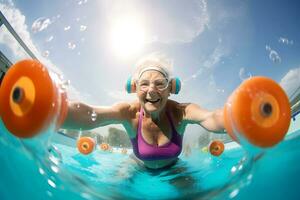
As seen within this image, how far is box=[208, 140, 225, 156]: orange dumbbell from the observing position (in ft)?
20.3

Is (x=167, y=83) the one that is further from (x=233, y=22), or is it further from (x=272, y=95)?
(x=233, y=22)

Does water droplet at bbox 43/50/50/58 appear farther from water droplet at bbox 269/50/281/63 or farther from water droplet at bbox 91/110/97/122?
water droplet at bbox 269/50/281/63

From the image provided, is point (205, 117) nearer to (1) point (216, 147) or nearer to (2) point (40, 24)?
(1) point (216, 147)

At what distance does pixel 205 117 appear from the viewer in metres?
3.12

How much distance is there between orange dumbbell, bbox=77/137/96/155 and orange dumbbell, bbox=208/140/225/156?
3036 millimetres

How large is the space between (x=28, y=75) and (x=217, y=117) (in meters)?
1.93

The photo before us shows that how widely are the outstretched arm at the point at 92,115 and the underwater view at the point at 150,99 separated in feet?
0.06

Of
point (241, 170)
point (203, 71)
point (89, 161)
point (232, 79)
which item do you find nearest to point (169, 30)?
point (203, 71)

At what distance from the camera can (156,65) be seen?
388cm

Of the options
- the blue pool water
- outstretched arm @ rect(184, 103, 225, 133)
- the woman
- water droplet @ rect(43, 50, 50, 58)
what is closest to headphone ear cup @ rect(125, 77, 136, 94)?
the woman

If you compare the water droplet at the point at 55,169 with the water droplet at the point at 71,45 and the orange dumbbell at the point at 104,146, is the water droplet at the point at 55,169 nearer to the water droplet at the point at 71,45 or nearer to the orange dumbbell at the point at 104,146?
the orange dumbbell at the point at 104,146

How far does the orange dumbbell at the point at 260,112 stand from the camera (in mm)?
1849

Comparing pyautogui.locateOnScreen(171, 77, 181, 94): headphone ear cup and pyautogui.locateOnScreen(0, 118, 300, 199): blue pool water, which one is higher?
pyautogui.locateOnScreen(171, 77, 181, 94): headphone ear cup

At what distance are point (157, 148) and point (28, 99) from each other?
238cm
